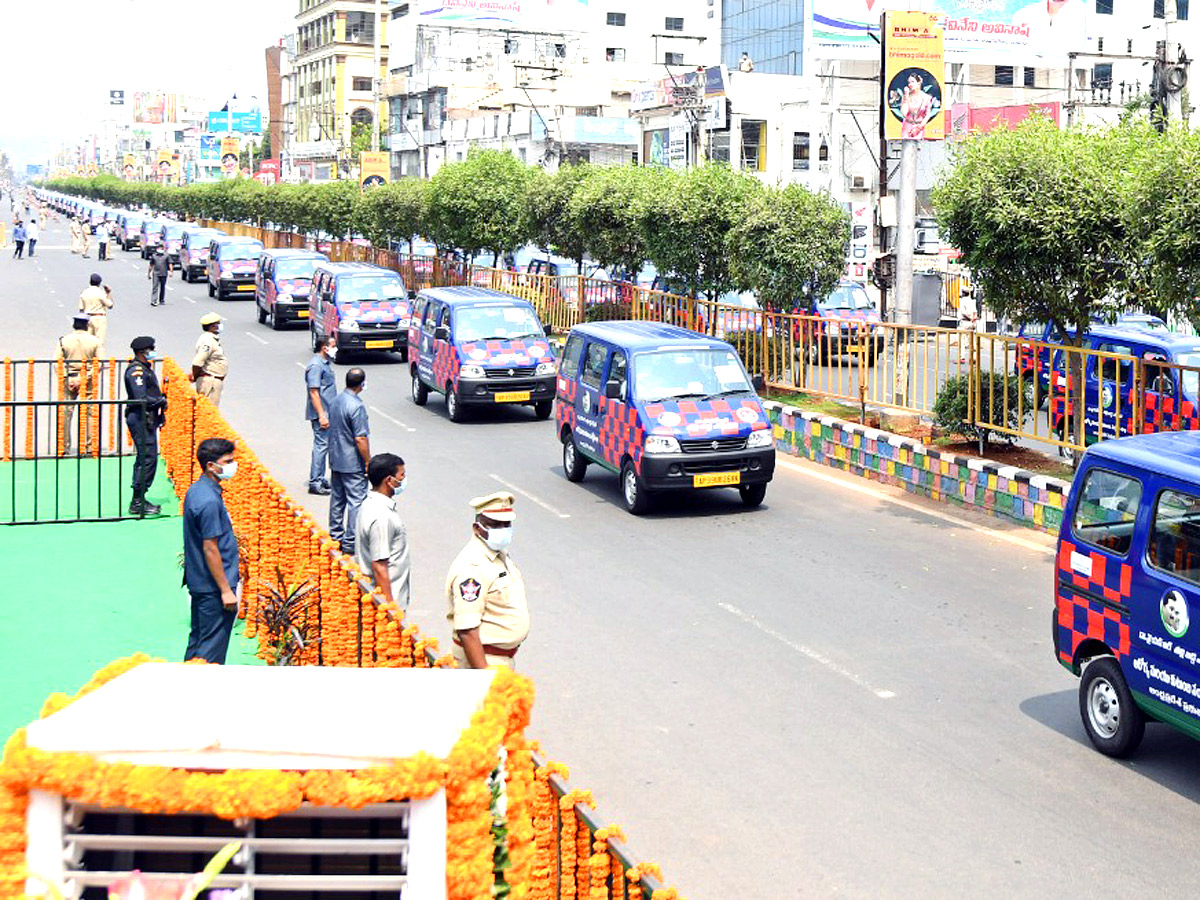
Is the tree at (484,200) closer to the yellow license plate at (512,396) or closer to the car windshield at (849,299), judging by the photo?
the car windshield at (849,299)

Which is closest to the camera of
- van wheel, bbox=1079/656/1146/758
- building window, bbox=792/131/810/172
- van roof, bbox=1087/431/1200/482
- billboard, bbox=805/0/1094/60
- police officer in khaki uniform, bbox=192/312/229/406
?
van roof, bbox=1087/431/1200/482

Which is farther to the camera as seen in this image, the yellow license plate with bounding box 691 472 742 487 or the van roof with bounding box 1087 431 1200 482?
the yellow license plate with bounding box 691 472 742 487

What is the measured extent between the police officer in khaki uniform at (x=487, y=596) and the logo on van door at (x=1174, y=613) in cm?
355

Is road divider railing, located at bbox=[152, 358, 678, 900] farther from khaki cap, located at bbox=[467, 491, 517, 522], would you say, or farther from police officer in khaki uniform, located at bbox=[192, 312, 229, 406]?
khaki cap, located at bbox=[467, 491, 517, 522]

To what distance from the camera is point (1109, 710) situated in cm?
907

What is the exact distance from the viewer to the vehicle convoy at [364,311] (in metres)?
30.4

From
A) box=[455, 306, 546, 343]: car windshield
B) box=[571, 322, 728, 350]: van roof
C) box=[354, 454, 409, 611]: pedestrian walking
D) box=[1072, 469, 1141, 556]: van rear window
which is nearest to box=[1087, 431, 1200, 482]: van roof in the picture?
box=[1072, 469, 1141, 556]: van rear window

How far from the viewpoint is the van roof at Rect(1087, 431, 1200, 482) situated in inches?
339

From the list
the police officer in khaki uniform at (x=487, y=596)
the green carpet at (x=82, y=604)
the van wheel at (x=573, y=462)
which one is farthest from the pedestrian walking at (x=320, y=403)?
the police officer in khaki uniform at (x=487, y=596)

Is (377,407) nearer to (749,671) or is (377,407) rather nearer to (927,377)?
(927,377)

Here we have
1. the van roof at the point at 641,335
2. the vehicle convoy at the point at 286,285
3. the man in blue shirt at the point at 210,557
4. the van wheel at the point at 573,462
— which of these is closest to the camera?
the man in blue shirt at the point at 210,557

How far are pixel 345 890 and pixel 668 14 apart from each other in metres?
104

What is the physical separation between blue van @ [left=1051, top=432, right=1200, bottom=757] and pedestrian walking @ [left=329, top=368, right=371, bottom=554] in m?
6.72

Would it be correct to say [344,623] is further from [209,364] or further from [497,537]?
[209,364]
